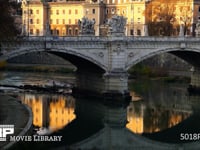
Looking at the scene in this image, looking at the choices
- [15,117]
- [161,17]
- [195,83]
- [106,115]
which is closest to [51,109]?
[106,115]

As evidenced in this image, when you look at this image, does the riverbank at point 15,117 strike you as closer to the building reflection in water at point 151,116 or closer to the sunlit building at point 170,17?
the building reflection in water at point 151,116

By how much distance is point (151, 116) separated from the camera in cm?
2983

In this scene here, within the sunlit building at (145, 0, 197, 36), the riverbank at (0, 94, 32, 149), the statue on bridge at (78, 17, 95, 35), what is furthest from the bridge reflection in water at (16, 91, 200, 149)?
the sunlit building at (145, 0, 197, 36)

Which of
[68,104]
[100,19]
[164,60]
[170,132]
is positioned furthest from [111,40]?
[100,19]

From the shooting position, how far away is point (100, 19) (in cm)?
7531

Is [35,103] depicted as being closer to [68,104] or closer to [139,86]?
[68,104]

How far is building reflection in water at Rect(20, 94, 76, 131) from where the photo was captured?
26.9 meters

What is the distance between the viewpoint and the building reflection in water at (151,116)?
2691 cm

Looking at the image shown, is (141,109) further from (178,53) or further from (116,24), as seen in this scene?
(178,53)

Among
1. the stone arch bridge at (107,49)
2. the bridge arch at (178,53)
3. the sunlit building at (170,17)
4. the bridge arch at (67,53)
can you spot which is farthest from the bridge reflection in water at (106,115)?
the sunlit building at (170,17)

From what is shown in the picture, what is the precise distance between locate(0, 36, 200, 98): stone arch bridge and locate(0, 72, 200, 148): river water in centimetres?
174

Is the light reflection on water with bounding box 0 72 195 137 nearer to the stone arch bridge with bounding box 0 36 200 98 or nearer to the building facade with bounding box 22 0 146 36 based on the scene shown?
the stone arch bridge with bounding box 0 36 200 98

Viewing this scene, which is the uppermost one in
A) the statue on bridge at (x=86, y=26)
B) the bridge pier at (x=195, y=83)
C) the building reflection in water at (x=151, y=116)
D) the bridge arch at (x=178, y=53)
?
the statue on bridge at (x=86, y=26)

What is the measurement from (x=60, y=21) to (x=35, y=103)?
151 feet
